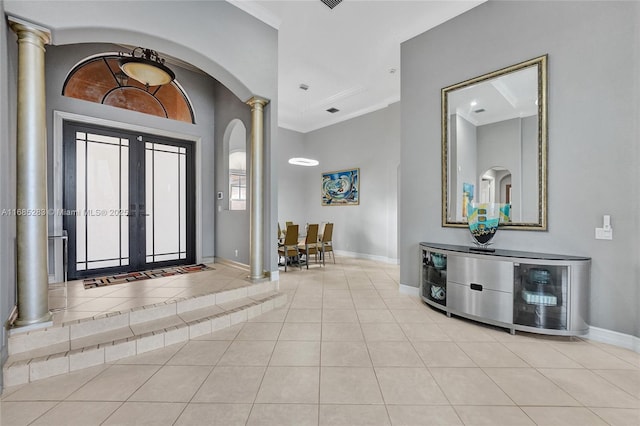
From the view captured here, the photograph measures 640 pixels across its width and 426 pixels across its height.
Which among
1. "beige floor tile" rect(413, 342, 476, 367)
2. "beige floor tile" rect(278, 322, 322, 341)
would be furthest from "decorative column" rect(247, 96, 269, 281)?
"beige floor tile" rect(413, 342, 476, 367)

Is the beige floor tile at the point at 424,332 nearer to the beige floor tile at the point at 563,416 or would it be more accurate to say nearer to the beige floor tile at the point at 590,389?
the beige floor tile at the point at 590,389

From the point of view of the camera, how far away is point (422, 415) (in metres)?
1.66

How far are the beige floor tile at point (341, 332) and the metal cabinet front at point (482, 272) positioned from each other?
1350 millimetres

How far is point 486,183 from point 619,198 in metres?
1.15

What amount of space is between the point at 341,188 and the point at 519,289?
5386 millimetres

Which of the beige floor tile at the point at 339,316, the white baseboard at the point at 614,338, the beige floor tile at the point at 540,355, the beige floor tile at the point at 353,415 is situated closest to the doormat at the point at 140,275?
the beige floor tile at the point at 339,316

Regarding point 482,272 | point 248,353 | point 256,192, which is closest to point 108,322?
point 248,353

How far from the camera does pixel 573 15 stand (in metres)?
2.77

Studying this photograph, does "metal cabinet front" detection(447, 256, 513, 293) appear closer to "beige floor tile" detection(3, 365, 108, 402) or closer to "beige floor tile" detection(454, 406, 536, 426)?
"beige floor tile" detection(454, 406, 536, 426)

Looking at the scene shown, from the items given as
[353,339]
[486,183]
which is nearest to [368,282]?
[353,339]

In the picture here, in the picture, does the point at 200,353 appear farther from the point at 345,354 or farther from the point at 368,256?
the point at 368,256

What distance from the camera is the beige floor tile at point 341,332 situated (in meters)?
2.70

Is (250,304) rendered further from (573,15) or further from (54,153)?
(573,15)

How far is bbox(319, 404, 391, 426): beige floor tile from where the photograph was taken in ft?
5.23
